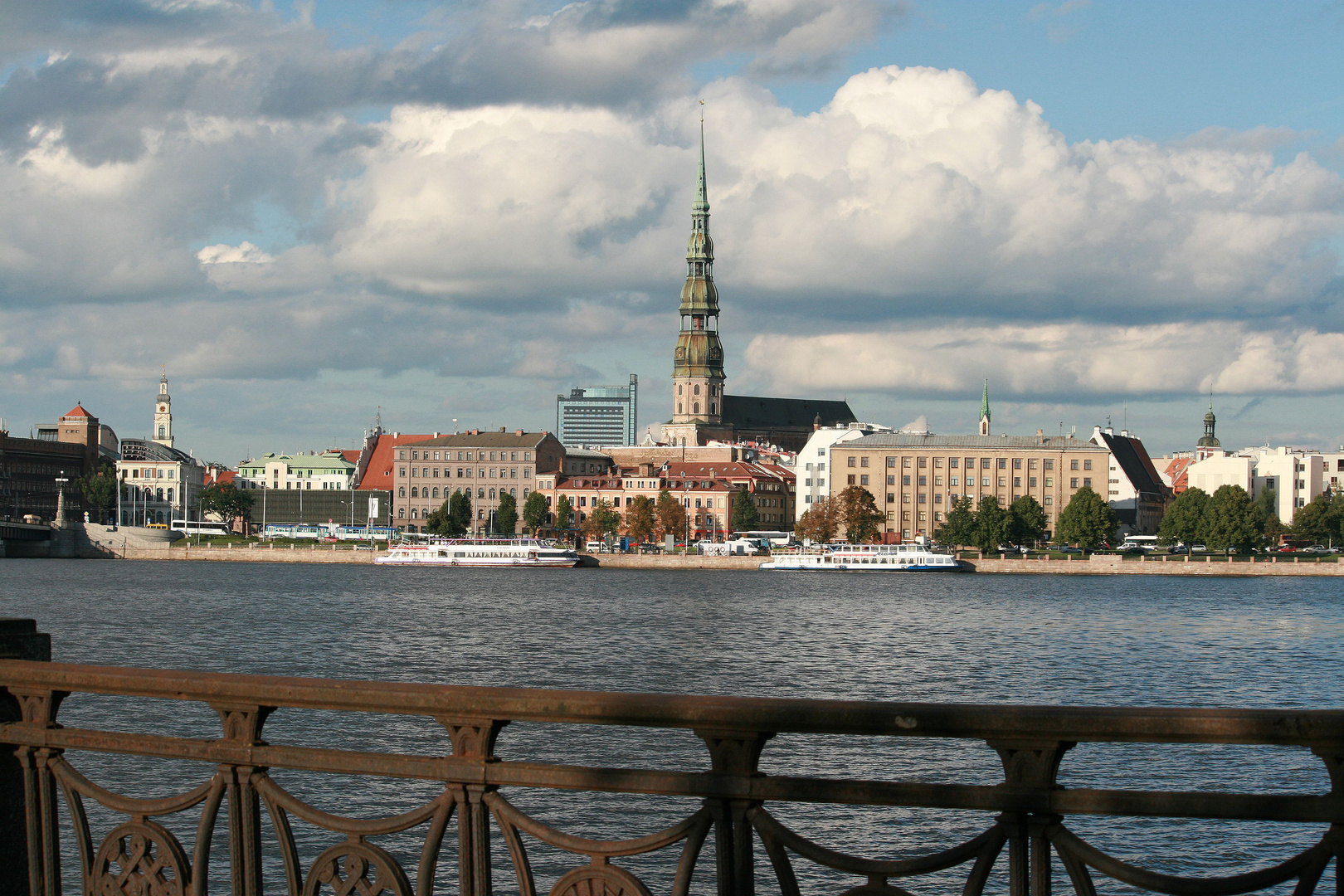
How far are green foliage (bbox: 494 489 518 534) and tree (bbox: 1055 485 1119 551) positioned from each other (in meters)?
51.3

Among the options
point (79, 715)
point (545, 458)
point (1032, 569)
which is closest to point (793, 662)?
point (79, 715)

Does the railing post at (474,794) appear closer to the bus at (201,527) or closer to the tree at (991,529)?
the tree at (991,529)

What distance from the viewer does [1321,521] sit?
424ft

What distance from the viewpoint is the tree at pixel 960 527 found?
395 ft

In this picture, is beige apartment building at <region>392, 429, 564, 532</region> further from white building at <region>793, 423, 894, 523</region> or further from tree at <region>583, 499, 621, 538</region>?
white building at <region>793, 423, 894, 523</region>

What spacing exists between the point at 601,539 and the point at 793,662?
96.7 m

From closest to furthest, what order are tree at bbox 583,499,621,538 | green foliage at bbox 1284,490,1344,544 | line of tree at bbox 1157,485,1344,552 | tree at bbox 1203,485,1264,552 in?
tree at bbox 1203,485,1264,552, line of tree at bbox 1157,485,1344,552, green foliage at bbox 1284,490,1344,544, tree at bbox 583,499,621,538

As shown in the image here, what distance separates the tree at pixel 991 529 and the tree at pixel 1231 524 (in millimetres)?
14274

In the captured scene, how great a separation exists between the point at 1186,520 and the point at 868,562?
78.7ft

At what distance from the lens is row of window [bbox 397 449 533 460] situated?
503 ft

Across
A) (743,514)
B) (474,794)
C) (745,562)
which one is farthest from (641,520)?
(474,794)

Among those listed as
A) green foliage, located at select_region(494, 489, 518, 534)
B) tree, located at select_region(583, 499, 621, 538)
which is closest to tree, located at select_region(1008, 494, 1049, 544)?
tree, located at select_region(583, 499, 621, 538)

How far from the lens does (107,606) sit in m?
62.4

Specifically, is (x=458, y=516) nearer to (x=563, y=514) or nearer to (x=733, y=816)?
(x=563, y=514)
